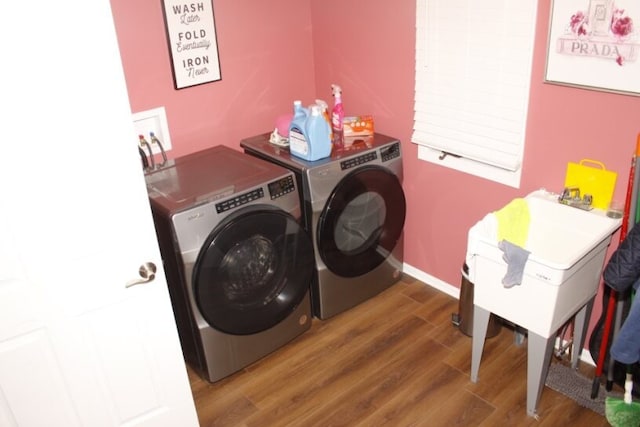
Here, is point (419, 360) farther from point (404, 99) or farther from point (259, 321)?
point (404, 99)

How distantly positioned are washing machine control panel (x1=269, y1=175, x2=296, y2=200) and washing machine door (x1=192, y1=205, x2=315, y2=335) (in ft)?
0.22

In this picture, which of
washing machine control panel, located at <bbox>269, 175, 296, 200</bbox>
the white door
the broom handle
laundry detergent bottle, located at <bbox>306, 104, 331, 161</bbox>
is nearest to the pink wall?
the broom handle

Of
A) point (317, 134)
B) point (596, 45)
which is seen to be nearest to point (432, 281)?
point (317, 134)

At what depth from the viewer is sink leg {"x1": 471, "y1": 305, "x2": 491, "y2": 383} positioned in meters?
2.34

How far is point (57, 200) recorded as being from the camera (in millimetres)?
1667

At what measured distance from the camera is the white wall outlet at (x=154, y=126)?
267 centimetres

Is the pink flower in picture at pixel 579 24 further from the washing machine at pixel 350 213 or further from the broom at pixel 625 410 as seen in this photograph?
the broom at pixel 625 410

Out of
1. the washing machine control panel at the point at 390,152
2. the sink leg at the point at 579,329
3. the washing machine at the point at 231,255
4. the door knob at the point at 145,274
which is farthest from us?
Result: the washing machine control panel at the point at 390,152

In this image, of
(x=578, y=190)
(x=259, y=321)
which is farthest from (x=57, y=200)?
(x=578, y=190)

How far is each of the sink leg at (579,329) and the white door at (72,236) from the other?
164 centimetres

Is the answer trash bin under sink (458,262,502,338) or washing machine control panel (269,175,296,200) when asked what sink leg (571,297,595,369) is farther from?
washing machine control panel (269,175,296,200)

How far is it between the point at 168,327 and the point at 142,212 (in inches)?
18.3

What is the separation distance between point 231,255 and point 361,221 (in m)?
0.77

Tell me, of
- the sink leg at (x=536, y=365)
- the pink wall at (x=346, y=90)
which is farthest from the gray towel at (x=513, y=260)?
the pink wall at (x=346, y=90)
